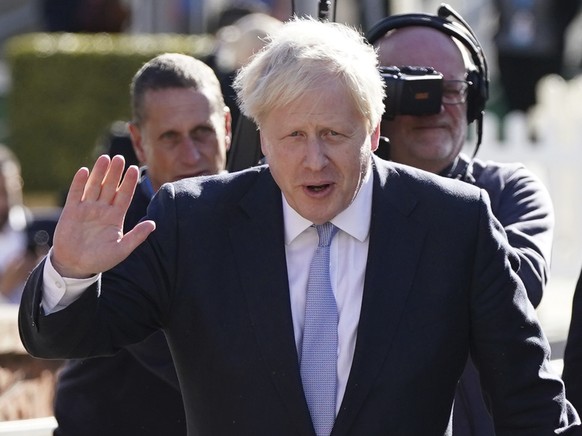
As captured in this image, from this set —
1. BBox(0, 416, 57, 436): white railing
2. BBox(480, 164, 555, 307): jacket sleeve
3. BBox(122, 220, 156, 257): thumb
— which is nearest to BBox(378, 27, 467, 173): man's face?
BBox(480, 164, 555, 307): jacket sleeve

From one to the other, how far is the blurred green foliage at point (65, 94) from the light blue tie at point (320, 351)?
10.2 meters

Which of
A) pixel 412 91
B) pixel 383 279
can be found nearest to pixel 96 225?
pixel 383 279

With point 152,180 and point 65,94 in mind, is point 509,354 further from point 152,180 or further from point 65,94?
point 65,94

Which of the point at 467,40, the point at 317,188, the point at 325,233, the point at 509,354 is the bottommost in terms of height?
the point at 509,354

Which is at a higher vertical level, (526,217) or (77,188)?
(77,188)

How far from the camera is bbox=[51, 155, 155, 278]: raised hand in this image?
9.29 feet

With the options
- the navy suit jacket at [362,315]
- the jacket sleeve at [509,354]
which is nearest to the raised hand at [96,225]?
the navy suit jacket at [362,315]

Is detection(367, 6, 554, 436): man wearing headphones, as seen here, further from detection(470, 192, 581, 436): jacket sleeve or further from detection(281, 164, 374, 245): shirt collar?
detection(281, 164, 374, 245): shirt collar

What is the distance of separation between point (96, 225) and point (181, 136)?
4.41 feet

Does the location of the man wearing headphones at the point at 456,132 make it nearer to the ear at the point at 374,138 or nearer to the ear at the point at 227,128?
the ear at the point at 227,128

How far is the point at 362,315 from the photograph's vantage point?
3.02 meters

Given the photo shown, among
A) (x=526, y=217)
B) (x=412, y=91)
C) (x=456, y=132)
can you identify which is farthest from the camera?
(x=456, y=132)

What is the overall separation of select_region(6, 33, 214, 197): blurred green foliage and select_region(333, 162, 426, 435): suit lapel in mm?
10120

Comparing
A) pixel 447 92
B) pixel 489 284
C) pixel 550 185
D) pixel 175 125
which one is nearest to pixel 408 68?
pixel 447 92
